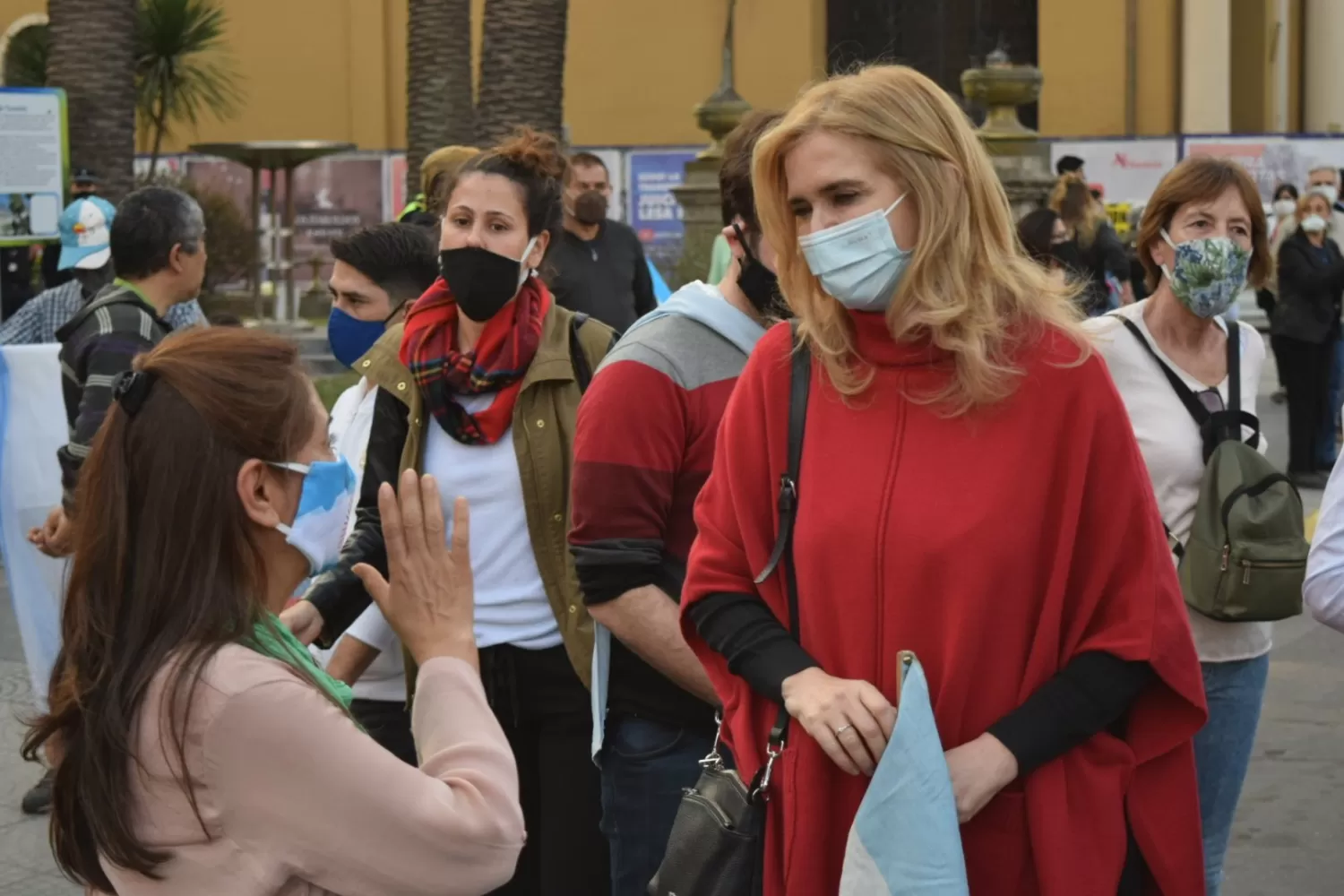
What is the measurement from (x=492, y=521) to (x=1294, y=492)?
166cm

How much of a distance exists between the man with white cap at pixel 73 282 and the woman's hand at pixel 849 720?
17.9 ft

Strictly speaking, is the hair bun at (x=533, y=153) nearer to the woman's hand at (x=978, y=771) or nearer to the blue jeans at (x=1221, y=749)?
the blue jeans at (x=1221, y=749)

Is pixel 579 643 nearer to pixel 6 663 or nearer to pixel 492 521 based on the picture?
pixel 492 521

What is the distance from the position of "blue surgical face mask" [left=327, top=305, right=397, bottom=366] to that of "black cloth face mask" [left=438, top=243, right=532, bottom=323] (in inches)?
48.2

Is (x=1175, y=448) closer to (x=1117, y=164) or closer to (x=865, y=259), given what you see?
(x=865, y=259)

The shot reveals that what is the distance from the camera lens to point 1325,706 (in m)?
7.55

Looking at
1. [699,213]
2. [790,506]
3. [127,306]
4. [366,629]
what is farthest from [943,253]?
[699,213]

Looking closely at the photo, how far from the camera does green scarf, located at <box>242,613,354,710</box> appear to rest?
227 cm

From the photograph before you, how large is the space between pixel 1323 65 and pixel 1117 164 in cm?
805

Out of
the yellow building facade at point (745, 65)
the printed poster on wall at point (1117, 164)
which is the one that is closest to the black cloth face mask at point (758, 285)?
the printed poster on wall at point (1117, 164)

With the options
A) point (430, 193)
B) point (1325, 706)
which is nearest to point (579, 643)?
point (430, 193)

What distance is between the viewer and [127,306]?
555 cm

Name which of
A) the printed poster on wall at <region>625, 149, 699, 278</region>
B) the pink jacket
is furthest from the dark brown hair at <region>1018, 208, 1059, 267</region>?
the printed poster on wall at <region>625, 149, 699, 278</region>

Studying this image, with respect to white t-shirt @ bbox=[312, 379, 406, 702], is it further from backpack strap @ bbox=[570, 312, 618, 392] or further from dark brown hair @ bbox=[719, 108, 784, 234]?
dark brown hair @ bbox=[719, 108, 784, 234]
